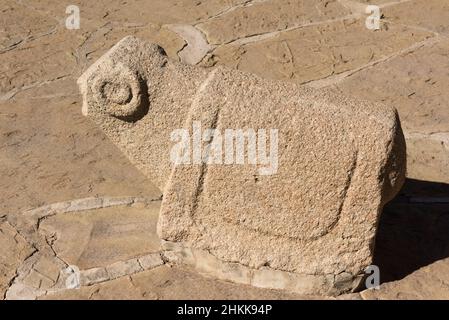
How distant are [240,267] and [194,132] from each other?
0.66 meters

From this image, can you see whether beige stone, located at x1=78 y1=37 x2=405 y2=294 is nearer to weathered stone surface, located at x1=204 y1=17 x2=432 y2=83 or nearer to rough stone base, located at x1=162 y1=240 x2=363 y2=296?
rough stone base, located at x1=162 y1=240 x2=363 y2=296

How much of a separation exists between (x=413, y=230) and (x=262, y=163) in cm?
107

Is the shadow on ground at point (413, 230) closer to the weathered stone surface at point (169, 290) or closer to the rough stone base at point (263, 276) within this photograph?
the rough stone base at point (263, 276)

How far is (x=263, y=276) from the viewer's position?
11.6 ft

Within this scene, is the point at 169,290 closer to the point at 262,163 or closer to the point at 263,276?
the point at 263,276

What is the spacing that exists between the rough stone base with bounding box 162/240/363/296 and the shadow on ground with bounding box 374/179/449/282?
0.25 metres

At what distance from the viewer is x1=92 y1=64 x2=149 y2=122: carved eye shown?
11.1ft

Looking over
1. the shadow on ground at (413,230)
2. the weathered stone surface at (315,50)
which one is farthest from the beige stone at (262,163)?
the weathered stone surface at (315,50)

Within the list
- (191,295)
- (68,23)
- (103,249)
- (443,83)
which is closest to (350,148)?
(191,295)

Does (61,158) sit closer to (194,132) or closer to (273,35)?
(194,132)

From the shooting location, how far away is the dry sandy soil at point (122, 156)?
3.66 meters

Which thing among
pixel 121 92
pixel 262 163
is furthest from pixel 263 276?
pixel 121 92

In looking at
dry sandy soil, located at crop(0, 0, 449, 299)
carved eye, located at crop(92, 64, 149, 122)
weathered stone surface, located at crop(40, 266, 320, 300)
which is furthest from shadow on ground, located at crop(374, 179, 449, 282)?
carved eye, located at crop(92, 64, 149, 122)

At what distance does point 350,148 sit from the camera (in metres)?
3.28
